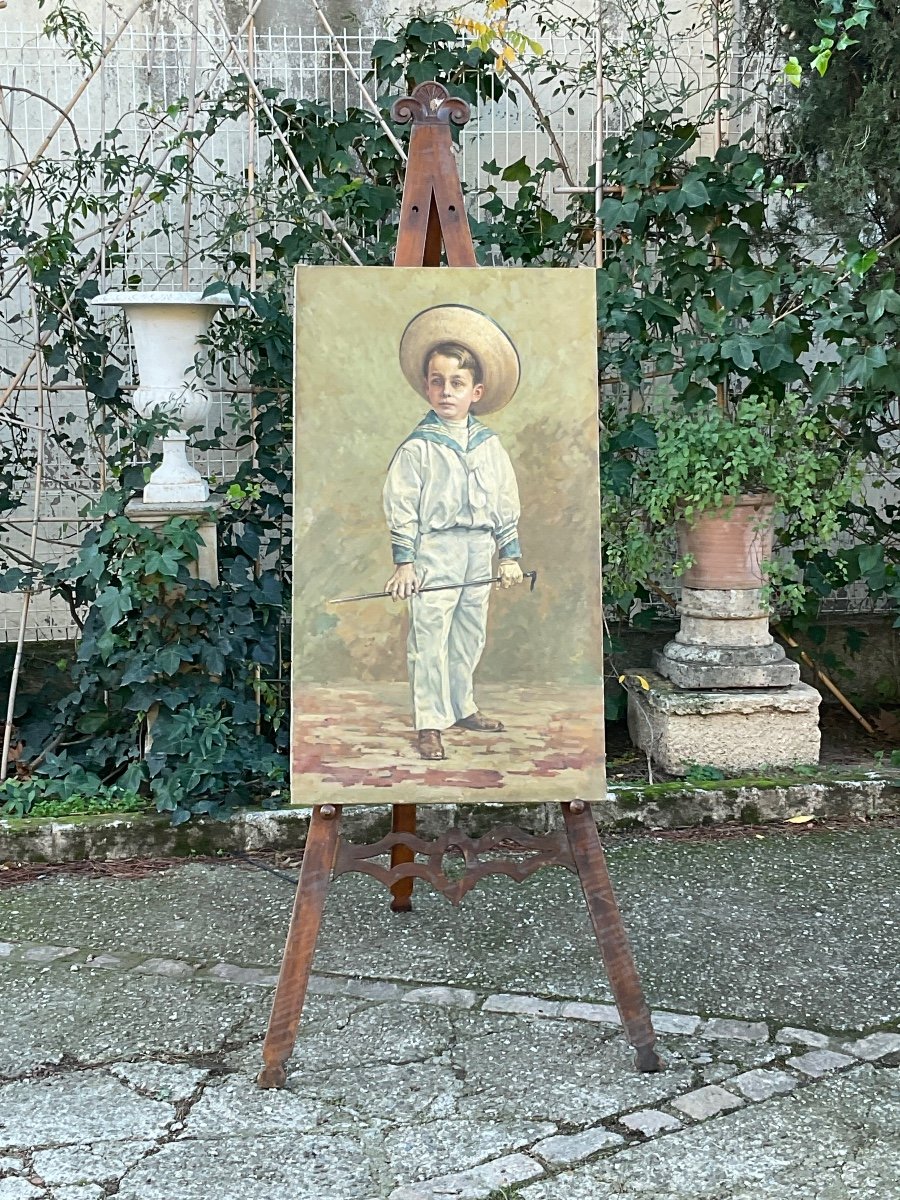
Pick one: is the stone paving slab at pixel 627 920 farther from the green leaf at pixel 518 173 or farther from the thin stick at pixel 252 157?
the green leaf at pixel 518 173

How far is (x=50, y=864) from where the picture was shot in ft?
13.0

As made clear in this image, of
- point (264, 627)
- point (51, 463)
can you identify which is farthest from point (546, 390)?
point (51, 463)

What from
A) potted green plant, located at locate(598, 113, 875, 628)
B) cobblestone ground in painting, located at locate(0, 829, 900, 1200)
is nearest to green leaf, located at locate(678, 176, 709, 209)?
potted green plant, located at locate(598, 113, 875, 628)

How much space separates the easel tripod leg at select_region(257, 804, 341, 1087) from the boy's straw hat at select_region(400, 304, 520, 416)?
1079 mm

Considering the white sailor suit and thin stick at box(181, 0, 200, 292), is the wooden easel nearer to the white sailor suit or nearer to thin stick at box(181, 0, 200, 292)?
the white sailor suit

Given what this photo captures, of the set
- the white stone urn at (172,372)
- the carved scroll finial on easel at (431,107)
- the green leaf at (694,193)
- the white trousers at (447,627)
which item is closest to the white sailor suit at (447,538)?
the white trousers at (447,627)

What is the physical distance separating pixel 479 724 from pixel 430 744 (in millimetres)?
118


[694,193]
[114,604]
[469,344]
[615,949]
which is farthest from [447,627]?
[694,193]

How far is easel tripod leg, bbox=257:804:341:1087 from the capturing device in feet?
8.75

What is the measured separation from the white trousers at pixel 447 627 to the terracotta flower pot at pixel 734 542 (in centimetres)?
175

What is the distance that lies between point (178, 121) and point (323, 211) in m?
0.76

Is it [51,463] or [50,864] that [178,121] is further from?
[50,864]

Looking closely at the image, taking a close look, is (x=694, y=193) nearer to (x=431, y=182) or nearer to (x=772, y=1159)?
(x=431, y=182)

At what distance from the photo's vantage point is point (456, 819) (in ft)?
13.7
